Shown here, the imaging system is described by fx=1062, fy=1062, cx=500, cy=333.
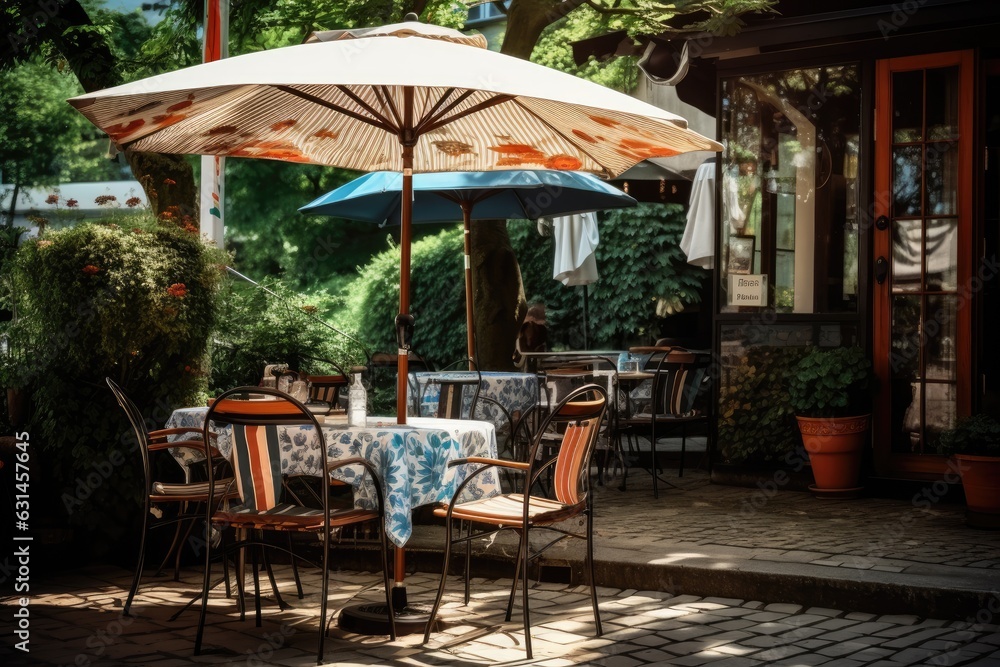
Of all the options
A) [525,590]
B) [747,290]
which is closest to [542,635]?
[525,590]

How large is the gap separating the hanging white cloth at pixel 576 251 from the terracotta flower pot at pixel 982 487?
5.59 meters

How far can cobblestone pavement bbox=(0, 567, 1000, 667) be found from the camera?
4.10 m

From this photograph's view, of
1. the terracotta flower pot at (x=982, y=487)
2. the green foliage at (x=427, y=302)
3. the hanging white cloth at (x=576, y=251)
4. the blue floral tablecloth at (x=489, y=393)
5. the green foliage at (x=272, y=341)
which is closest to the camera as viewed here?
the terracotta flower pot at (x=982, y=487)

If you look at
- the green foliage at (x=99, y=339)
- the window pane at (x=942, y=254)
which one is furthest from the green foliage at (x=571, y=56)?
the green foliage at (x=99, y=339)

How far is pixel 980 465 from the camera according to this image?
20.3 ft

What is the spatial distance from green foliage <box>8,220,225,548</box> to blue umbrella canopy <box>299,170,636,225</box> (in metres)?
2.70

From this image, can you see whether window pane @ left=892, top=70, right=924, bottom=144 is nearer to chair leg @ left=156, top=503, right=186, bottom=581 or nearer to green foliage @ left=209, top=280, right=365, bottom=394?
green foliage @ left=209, top=280, right=365, bottom=394

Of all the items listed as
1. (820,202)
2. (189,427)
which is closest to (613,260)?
(820,202)

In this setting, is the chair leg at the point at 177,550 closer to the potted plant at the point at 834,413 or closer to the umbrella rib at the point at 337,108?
the umbrella rib at the point at 337,108

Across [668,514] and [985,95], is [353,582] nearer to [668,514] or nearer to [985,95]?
[668,514]

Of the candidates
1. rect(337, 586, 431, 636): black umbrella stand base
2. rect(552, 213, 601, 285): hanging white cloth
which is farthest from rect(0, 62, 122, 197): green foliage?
rect(337, 586, 431, 636): black umbrella stand base

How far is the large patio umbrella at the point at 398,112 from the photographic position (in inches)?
161

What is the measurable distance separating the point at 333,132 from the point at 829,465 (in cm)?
406

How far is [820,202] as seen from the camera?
7965 millimetres
